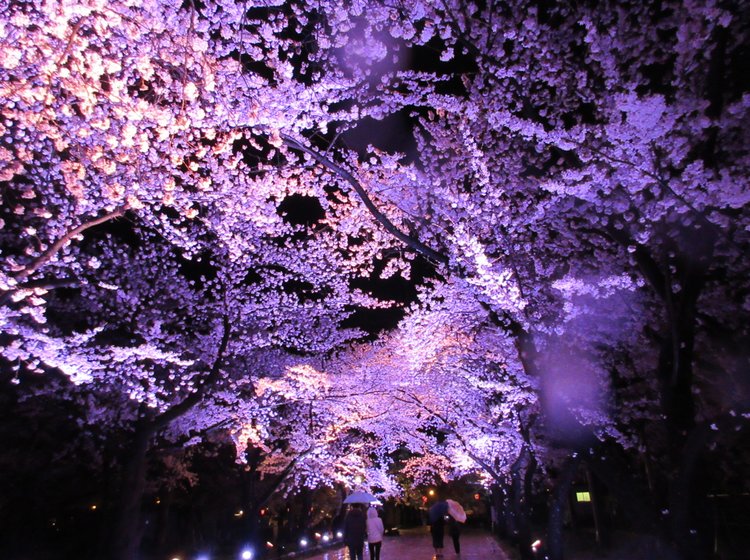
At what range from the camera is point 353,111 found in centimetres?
880

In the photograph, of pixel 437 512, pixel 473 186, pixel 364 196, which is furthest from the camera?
pixel 437 512

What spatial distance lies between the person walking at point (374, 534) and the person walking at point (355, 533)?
22.1 inches

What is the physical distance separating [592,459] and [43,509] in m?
17.3

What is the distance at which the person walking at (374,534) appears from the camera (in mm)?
13570

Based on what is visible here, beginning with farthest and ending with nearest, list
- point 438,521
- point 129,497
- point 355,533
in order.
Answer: point 438,521 < point 355,533 < point 129,497

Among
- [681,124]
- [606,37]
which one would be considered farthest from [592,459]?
[606,37]

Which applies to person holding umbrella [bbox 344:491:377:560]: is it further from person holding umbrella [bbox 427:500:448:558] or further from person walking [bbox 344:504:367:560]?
person holding umbrella [bbox 427:500:448:558]

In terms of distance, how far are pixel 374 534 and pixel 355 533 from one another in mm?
1306

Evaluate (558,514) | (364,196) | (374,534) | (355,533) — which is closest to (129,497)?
(355,533)

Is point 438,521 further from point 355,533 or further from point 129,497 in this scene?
point 129,497

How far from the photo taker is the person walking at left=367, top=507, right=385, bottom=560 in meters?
13.6

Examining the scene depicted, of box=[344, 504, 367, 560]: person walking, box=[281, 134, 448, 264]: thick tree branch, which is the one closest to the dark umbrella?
box=[344, 504, 367, 560]: person walking

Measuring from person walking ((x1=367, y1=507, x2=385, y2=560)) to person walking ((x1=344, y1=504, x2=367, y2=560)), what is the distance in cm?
56

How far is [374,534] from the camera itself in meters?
14.1
